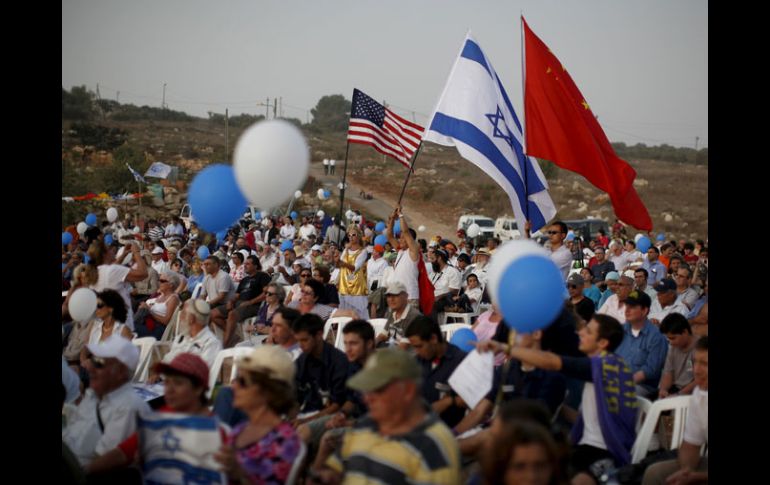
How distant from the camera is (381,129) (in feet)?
39.2

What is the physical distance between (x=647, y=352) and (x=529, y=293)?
2.85 metres

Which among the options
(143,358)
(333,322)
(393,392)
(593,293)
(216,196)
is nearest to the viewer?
(393,392)

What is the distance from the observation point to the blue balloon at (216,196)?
501 centimetres

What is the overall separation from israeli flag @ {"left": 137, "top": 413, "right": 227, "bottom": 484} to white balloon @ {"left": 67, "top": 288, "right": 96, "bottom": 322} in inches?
119

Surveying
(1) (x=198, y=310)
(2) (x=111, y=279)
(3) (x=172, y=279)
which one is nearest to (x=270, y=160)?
(1) (x=198, y=310)

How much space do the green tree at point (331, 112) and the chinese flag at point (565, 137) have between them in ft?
302

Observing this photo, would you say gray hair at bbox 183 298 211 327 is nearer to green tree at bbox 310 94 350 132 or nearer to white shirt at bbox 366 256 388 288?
white shirt at bbox 366 256 388 288

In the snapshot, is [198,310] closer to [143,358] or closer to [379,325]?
[143,358]

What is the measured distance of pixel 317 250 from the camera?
53.5 feet

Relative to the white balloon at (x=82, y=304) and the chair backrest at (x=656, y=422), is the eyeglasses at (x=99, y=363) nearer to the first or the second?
the white balloon at (x=82, y=304)

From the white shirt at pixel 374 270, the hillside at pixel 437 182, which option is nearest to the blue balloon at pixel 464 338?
the white shirt at pixel 374 270
